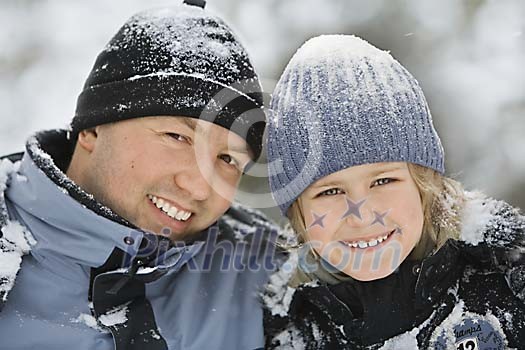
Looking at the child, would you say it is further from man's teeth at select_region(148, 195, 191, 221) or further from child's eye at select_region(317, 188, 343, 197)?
man's teeth at select_region(148, 195, 191, 221)

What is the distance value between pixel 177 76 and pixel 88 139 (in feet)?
1.34

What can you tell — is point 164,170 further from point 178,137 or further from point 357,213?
point 357,213

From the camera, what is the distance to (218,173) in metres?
2.10

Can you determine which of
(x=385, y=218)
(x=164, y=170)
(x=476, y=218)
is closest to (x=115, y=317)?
(x=164, y=170)

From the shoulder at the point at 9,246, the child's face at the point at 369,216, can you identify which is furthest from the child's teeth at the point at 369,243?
the shoulder at the point at 9,246

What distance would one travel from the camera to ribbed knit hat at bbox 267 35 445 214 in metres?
1.73

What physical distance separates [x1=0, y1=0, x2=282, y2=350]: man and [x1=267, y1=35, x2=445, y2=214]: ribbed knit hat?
0.90 ft

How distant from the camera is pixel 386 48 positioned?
10.9 ft

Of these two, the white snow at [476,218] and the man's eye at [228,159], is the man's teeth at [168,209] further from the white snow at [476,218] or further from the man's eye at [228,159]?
the white snow at [476,218]

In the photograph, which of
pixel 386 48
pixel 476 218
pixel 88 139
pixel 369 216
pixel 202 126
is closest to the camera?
pixel 369 216

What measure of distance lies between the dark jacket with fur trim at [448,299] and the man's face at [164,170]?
45cm

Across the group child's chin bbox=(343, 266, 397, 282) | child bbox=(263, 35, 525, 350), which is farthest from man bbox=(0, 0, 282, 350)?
child's chin bbox=(343, 266, 397, 282)

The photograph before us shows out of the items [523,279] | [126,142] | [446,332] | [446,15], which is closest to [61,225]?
[126,142]

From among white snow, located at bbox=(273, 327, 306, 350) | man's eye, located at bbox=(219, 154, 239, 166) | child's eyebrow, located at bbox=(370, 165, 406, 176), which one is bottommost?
white snow, located at bbox=(273, 327, 306, 350)
